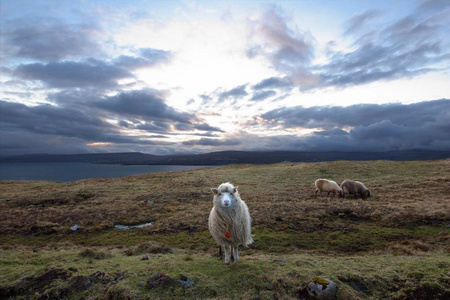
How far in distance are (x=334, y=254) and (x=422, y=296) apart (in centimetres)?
396

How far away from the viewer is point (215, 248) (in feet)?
35.3

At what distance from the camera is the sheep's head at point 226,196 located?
7480 mm

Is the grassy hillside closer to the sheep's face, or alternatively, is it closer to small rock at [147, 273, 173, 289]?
small rock at [147, 273, 173, 289]

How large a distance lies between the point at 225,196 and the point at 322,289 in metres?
3.79

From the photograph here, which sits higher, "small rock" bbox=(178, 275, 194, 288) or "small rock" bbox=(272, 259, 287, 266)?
"small rock" bbox=(178, 275, 194, 288)

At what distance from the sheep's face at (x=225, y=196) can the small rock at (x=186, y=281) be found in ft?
8.11

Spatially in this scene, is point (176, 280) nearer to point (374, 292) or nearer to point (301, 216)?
point (374, 292)

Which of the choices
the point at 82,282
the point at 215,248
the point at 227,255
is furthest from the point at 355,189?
the point at 82,282

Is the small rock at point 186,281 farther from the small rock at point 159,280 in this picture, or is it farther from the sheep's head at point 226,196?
the sheep's head at point 226,196

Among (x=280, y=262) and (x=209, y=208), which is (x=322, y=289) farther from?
(x=209, y=208)

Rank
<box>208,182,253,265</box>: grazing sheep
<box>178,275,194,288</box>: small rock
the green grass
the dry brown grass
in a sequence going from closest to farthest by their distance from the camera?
1. the green grass
2. <box>178,275,194,288</box>: small rock
3. <box>208,182,253,265</box>: grazing sheep
4. the dry brown grass

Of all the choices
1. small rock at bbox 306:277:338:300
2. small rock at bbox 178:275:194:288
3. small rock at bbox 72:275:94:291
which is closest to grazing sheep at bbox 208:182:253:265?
small rock at bbox 178:275:194:288

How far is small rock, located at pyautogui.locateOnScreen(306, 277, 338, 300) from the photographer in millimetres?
5566

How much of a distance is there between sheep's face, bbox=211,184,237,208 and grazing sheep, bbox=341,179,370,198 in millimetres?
19571
